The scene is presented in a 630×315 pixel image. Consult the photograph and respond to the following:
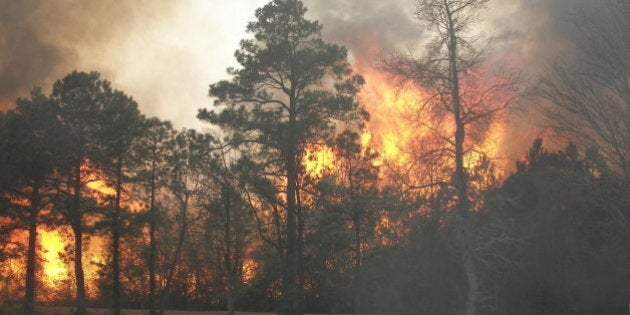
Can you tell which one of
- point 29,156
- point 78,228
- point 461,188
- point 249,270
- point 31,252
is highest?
point 29,156

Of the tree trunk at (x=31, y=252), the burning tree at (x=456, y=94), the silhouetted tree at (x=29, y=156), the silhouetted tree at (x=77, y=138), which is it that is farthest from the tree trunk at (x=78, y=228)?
the burning tree at (x=456, y=94)

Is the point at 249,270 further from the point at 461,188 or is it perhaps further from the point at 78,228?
the point at 461,188

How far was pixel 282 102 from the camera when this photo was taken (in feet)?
90.4

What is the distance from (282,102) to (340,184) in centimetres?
989

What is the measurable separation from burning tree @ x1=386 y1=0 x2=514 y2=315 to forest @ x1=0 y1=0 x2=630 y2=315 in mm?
55

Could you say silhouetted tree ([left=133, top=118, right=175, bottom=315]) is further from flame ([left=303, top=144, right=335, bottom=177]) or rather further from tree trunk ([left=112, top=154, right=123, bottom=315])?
flame ([left=303, top=144, right=335, bottom=177])

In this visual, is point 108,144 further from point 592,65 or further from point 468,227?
point 592,65

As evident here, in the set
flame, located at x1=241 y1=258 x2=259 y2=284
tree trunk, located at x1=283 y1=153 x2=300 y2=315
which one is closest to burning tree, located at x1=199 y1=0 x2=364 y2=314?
tree trunk, located at x1=283 y1=153 x2=300 y2=315

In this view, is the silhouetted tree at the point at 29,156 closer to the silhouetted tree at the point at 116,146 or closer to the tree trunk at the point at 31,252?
the tree trunk at the point at 31,252

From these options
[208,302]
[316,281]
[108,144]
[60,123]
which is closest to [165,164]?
[108,144]

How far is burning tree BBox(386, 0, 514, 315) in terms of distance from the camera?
17203 millimetres

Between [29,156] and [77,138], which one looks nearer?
[29,156]

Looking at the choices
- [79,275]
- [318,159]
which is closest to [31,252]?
[79,275]

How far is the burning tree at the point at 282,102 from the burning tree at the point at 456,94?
9462 mm
